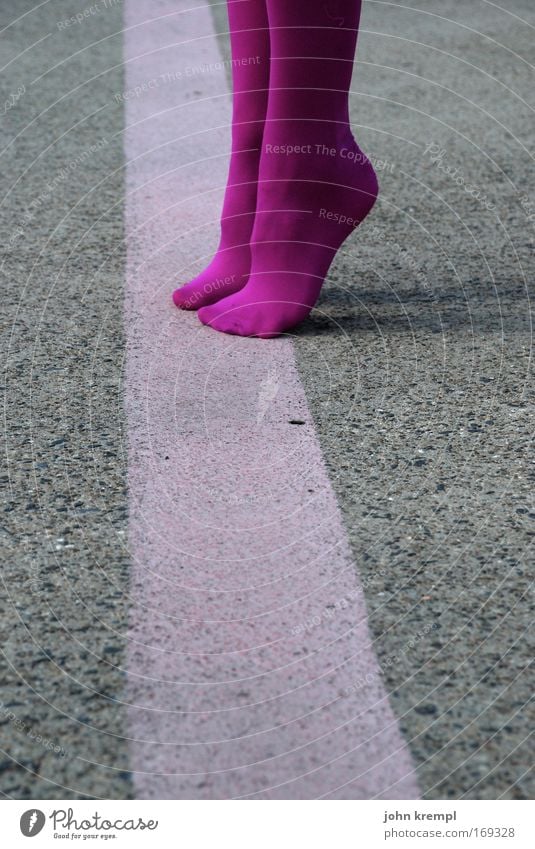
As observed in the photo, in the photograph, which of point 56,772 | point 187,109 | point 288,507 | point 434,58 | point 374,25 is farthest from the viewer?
point 374,25

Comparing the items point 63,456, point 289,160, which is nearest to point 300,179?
point 289,160

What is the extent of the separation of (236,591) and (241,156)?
1.46 m

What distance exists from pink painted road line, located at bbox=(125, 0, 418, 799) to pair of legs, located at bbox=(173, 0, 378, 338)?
0.10 m

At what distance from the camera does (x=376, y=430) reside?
88.8 inches

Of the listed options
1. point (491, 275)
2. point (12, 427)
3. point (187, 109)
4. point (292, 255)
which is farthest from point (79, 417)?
point (187, 109)

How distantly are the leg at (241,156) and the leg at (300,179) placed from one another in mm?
105

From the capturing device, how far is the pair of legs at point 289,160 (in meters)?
2.60

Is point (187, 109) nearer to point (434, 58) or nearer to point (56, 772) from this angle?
point (434, 58)

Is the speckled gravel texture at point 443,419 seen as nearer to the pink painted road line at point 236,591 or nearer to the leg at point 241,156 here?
the pink painted road line at point 236,591

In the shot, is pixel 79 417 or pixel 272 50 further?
pixel 272 50

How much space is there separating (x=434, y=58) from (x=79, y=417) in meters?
3.72

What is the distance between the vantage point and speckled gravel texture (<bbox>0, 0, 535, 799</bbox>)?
4.87ft

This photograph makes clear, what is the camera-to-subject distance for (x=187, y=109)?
182 inches

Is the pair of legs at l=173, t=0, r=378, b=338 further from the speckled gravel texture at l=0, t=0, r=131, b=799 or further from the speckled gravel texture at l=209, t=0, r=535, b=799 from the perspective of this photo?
the speckled gravel texture at l=0, t=0, r=131, b=799
